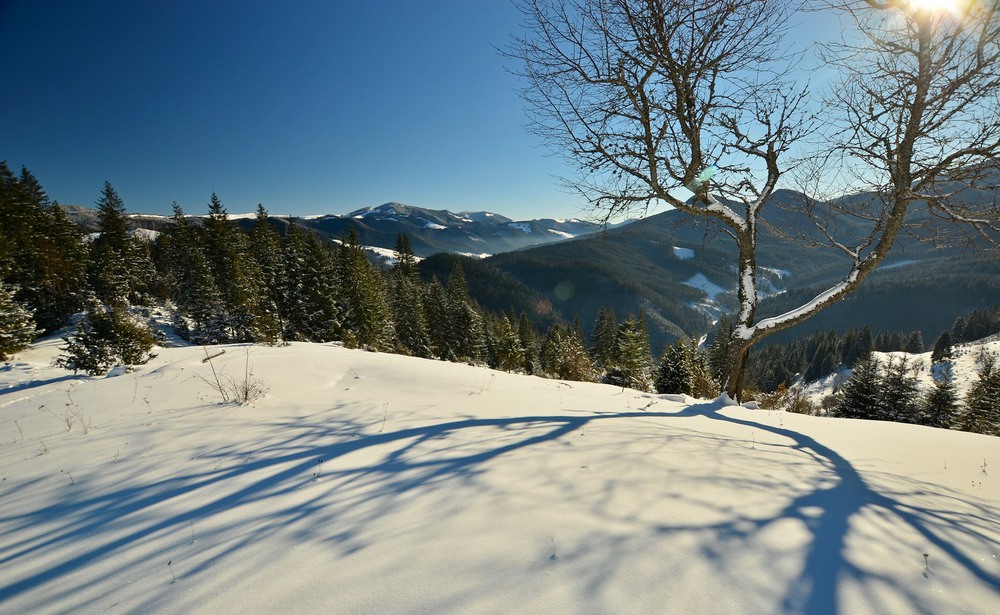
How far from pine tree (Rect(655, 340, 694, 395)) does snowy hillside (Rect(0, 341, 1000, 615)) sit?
19.2 m

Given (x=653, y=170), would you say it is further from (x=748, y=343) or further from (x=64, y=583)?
(x=64, y=583)

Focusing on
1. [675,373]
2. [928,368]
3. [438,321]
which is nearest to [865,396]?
[675,373]

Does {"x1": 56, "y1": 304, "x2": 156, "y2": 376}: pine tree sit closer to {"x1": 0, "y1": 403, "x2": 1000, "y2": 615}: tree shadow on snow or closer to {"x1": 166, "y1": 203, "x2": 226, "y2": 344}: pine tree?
{"x1": 0, "y1": 403, "x2": 1000, "y2": 615}: tree shadow on snow

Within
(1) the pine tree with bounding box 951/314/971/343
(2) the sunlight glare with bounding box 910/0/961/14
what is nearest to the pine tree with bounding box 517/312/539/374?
(2) the sunlight glare with bounding box 910/0/961/14

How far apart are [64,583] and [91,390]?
5238 millimetres

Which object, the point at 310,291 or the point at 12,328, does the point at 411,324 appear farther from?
the point at 12,328

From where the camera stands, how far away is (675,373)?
22.7 metres

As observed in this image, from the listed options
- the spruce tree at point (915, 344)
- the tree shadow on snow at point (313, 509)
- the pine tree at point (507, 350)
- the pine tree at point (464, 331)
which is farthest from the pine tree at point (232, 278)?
the spruce tree at point (915, 344)

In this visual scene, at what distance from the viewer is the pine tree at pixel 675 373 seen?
2202cm

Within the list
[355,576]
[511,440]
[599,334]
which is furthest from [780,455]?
[599,334]

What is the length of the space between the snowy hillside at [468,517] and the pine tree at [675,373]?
19171 millimetres

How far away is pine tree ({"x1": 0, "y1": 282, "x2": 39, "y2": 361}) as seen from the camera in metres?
15.6

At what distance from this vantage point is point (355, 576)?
1596mm

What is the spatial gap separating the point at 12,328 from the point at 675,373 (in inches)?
1328
